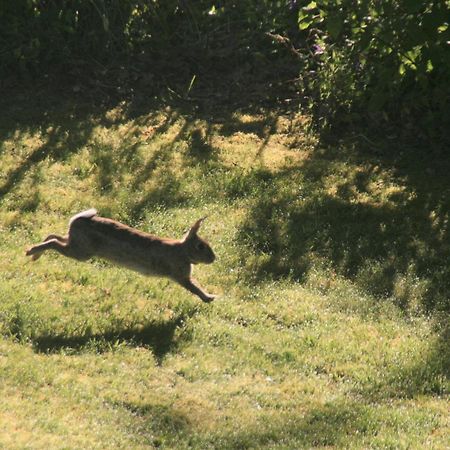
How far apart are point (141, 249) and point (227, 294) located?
0.93 meters

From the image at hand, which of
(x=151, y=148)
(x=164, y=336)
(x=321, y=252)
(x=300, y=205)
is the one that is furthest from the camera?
(x=151, y=148)

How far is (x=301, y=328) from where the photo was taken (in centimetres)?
689

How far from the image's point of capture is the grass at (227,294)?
18.8 feet

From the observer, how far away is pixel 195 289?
699 cm

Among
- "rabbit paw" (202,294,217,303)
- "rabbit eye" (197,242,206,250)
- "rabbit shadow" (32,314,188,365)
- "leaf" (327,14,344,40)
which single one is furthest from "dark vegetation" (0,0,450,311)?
"rabbit shadow" (32,314,188,365)

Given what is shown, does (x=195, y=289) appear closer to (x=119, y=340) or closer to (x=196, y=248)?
(x=196, y=248)

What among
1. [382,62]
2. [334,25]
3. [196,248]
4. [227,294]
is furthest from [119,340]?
[382,62]

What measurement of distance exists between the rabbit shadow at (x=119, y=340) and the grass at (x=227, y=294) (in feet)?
0.05

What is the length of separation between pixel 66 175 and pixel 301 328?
3653 millimetres

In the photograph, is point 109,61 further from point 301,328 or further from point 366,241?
point 301,328

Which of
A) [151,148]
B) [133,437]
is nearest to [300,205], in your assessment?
[151,148]

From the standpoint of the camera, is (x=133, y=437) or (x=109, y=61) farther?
(x=109, y=61)

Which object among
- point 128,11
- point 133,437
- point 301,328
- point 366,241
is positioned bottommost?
point 133,437

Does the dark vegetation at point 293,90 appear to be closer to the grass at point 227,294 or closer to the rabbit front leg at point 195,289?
the grass at point 227,294
